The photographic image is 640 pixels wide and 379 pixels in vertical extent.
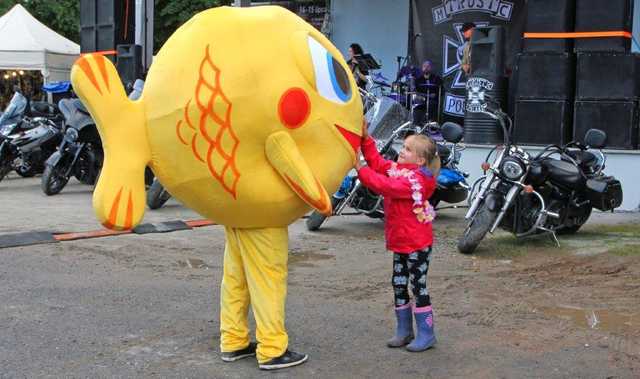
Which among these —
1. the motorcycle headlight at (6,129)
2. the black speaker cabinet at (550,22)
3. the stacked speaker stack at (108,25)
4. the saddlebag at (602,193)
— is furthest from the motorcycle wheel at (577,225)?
the stacked speaker stack at (108,25)

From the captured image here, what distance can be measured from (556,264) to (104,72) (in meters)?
4.75

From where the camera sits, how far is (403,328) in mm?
4734

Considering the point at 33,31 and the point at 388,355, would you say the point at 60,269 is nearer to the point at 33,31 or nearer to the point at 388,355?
the point at 388,355

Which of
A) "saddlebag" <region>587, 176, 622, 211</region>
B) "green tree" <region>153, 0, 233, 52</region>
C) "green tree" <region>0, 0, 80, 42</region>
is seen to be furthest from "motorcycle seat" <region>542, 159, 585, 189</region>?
"green tree" <region>0, 0, 80, 42</region>

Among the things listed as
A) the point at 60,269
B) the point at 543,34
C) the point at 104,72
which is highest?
the point at 543,34

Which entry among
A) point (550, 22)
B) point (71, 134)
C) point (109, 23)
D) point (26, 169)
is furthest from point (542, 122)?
point (109, 23)

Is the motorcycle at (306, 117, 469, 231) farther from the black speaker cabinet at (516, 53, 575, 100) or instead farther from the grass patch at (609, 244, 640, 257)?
the black speaker cabinet at (516, 53, 575, 100)

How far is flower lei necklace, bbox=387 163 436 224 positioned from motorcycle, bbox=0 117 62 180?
9123mm

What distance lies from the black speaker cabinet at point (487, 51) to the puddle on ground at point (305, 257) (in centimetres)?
567

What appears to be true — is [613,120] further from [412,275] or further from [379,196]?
[412,275]

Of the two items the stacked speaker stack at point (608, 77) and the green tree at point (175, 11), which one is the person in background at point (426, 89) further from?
the green tree at point (175, 11)

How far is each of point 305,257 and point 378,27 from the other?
1090cm

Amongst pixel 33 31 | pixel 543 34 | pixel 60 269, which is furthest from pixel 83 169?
pixel 33 31

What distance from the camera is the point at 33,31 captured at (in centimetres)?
2077
